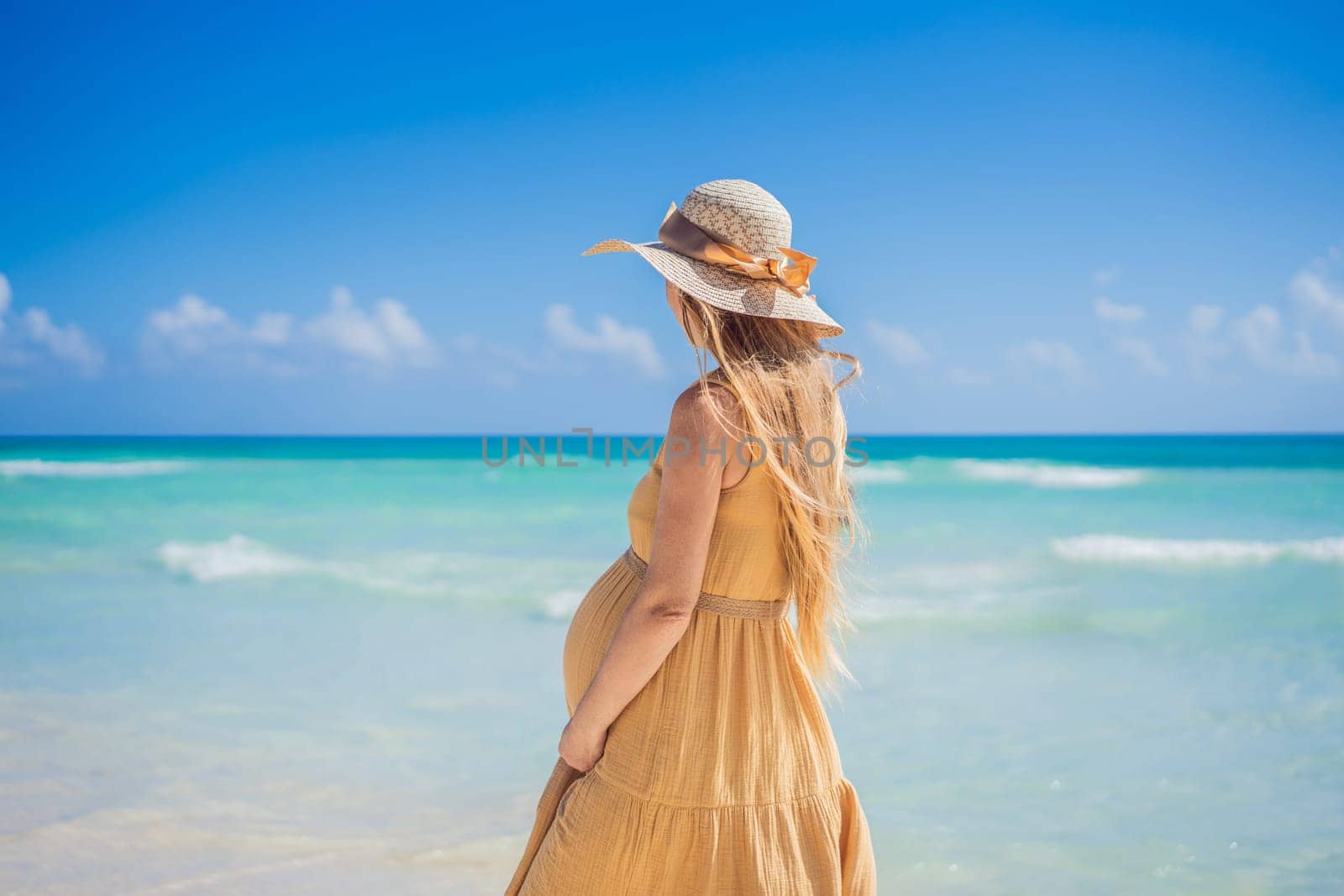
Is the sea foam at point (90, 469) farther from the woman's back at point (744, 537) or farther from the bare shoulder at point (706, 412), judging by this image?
the bare shoulder at point (706, 412)

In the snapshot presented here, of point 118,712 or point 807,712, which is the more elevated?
point 807,712

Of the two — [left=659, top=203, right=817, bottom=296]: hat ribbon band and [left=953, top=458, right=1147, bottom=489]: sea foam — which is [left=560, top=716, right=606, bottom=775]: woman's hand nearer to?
[left=659, top=203, right=817, bottom=296]: hat ribbon band

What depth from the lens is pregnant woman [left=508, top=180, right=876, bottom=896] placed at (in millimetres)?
1466

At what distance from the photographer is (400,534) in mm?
11703

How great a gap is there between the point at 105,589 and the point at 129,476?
13.7 meters

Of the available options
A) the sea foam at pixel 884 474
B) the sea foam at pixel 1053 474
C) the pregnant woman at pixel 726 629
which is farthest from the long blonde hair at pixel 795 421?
the sea foam at pixel 1053 474

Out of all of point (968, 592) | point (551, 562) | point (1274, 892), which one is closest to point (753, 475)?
point (1274, 892)

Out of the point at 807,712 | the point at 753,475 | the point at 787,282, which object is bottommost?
the point at 807,712

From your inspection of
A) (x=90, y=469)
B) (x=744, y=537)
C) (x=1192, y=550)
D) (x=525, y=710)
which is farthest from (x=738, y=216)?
(x=90, y=469)

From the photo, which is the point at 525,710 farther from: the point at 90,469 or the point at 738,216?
the point at 90,469

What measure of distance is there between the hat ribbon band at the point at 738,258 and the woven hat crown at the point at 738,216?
0.5 inches

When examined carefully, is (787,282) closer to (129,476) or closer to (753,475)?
(753,475)

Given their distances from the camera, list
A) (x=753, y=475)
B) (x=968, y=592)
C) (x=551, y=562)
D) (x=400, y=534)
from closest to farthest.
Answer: (x=753, y=475) → (x=968, y=592) → (x=551, y=562) → (x=400, y=534)

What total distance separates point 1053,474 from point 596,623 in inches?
842
